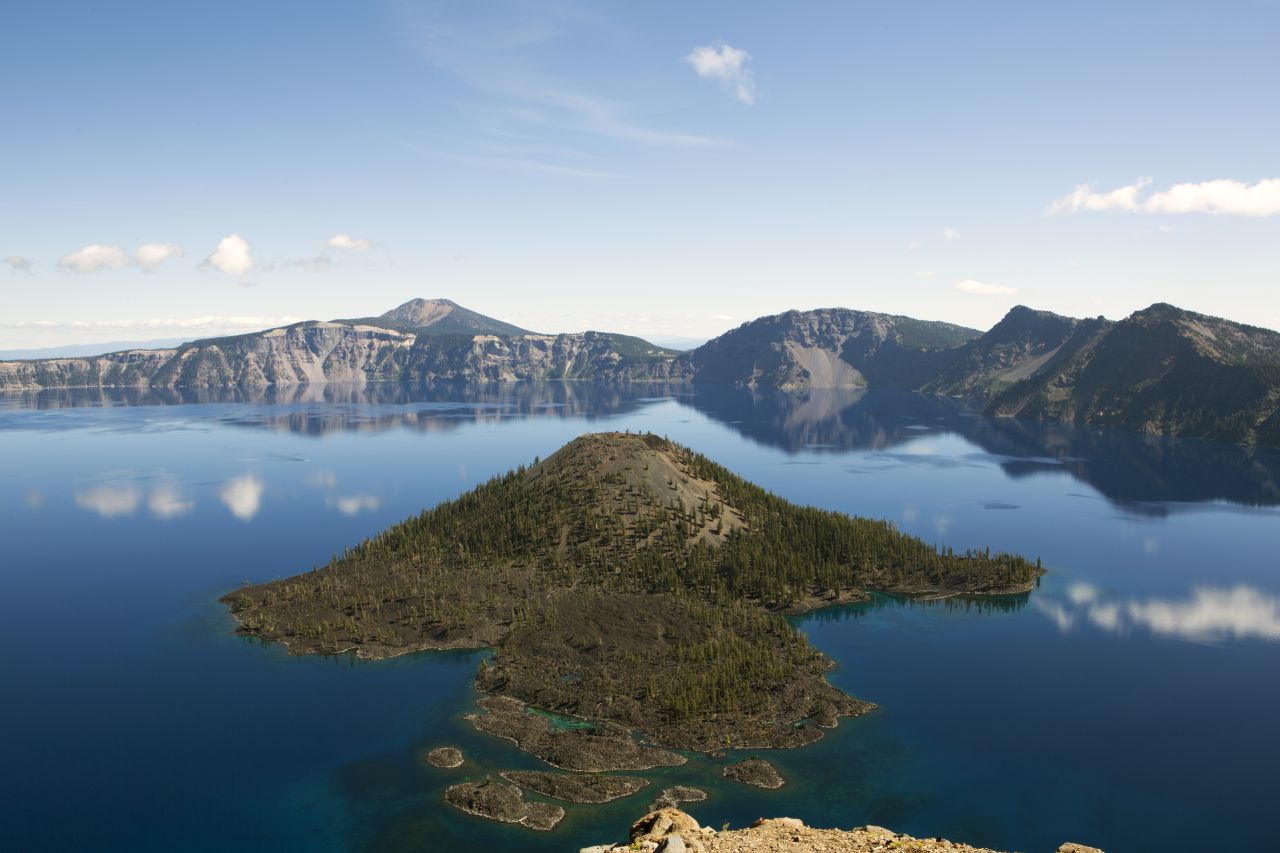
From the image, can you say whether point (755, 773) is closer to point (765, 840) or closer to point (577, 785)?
point (577, 785)

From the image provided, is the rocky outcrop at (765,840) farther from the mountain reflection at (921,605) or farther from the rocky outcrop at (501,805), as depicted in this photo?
the mountain reflection at (921,605)

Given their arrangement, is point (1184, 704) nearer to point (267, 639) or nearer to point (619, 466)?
point (619, 466)

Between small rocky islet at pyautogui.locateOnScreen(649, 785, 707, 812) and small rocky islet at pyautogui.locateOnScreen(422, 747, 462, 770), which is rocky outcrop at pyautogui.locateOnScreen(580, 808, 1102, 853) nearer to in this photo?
small rocky islet at pyautogui.locateOnScreen(649, 785, 707, 812)

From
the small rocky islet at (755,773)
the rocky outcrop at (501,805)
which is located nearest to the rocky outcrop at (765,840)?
the rocky outcrop at (501,805)

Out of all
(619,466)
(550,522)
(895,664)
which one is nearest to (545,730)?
(895,664)

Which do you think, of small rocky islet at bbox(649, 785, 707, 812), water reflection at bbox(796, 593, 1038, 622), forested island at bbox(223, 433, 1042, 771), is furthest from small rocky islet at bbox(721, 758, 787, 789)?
water reflection at bbox(796, 593, 1038, 622)

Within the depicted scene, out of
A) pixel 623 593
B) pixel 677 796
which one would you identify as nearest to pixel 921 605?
pixel 623 593
